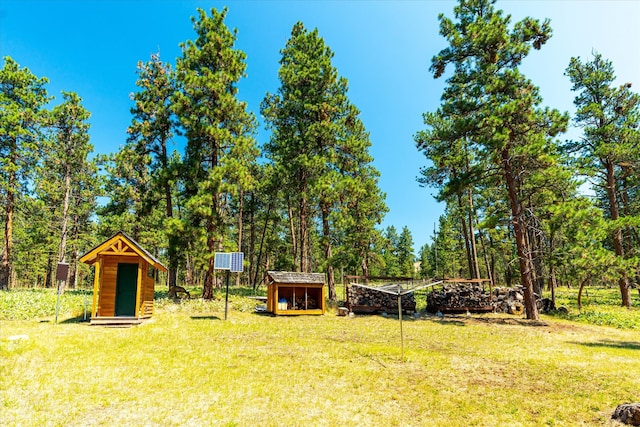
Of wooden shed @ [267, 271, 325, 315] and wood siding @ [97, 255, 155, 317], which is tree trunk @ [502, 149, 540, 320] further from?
wood siding @ [97, 255, 155, 317]

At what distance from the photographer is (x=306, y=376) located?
8008 mm

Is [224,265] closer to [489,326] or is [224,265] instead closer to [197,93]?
[197,93]

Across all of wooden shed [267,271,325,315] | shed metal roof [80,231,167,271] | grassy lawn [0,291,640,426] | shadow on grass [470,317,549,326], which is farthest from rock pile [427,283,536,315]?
shed metal roof [80,231,167,271]

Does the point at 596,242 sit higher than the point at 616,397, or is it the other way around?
the point at 596,242

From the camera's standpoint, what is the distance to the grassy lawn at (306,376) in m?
5.89

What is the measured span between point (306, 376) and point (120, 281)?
11630 mm

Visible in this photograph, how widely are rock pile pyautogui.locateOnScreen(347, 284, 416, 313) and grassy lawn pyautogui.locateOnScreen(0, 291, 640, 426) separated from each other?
632 cm

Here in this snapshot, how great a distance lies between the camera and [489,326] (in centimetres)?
1606

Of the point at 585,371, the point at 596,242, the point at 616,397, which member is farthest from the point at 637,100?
the point at 616,397

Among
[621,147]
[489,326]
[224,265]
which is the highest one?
[621,147]

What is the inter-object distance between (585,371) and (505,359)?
1.87 metres

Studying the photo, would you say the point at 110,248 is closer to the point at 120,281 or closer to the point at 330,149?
the point at 120,281

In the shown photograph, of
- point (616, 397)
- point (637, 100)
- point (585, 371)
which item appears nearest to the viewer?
point (616, 397)

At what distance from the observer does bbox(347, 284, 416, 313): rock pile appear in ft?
67.9
